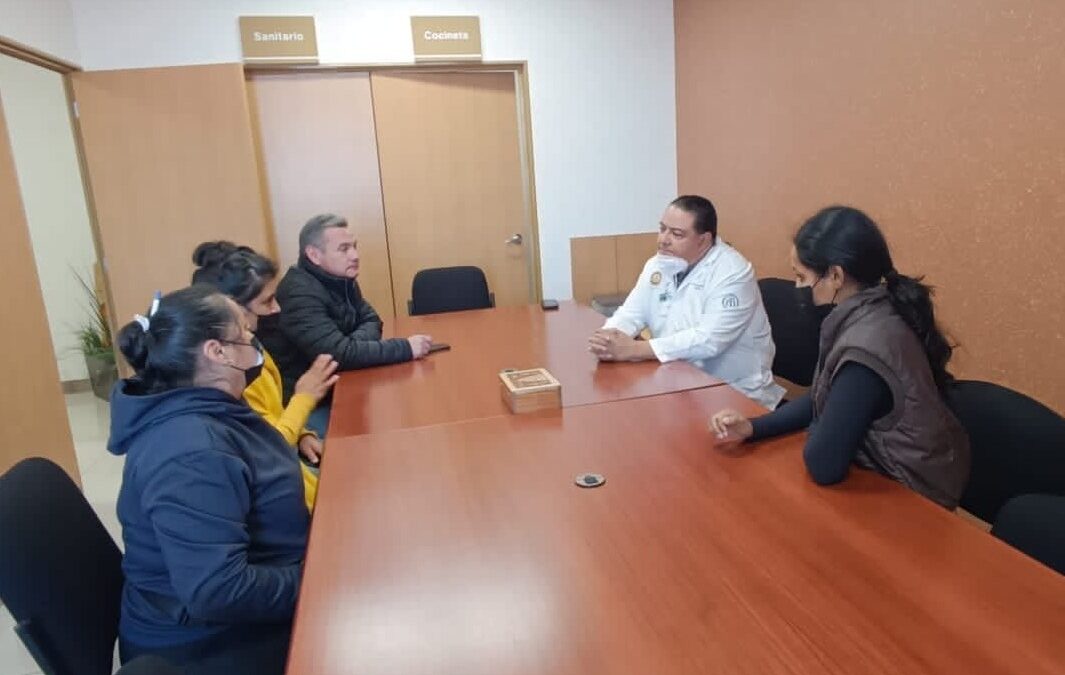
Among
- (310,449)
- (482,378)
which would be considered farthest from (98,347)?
(482,378)

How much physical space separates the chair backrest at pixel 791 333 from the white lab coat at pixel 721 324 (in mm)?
412

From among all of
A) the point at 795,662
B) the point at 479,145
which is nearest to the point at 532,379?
the point at 795,662

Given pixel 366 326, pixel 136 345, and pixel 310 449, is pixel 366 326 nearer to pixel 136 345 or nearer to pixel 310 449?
pixel 310 449

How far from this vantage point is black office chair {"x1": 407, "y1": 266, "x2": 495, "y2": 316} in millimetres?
3844

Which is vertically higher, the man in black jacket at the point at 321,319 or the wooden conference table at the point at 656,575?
the man in black jacket at the point at 321,319

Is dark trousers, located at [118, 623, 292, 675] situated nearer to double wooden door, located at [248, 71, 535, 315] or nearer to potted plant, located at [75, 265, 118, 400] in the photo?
double wooden door, located at [248, 71, 535, 315]

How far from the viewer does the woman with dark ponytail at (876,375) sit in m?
1.35

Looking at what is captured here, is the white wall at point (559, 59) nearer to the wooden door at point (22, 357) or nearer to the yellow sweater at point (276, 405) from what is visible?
the wooden door at point (22, 357)

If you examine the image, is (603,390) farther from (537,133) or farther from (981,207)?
(537,133)

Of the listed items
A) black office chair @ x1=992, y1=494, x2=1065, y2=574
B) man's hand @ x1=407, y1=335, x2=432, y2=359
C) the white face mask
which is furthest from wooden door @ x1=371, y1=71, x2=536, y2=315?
→ black office chair @ x1=992, y1=494, x2=1065, y2=574

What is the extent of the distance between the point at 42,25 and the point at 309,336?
7.87ft

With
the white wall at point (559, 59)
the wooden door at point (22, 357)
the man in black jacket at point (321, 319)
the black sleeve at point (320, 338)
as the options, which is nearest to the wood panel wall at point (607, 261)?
the white wall at point (559, 59)

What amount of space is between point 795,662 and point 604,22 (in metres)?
4.39

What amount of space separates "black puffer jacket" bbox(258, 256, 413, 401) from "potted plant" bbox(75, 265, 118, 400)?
2992mm
